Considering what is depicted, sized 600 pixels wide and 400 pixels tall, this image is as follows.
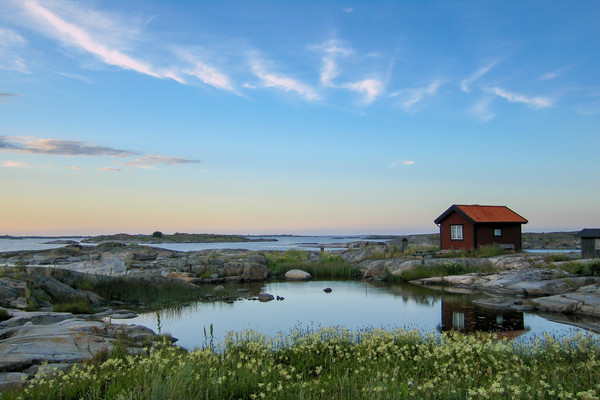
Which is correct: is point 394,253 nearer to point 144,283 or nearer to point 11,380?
point 144,283

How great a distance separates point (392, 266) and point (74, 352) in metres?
24.3

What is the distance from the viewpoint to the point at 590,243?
92.3 ft

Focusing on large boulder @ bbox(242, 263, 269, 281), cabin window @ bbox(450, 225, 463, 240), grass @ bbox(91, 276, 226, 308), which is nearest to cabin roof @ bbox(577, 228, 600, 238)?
cabin window @ bbox(450, 225, 463, 240)

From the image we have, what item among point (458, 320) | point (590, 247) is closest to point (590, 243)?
point (590, 247)

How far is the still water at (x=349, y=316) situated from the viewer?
13.8 metres

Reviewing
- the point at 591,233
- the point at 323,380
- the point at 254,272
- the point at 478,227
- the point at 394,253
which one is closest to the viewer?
the point at 323,380

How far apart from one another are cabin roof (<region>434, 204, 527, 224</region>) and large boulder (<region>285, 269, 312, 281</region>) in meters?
12.9

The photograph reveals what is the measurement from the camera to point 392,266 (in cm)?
3034

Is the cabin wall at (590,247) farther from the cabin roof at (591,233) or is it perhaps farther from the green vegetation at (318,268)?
the green vegetation at (318,268)

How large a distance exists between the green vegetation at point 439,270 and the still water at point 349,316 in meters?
4.49

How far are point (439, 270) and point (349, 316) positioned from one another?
13.1 meters

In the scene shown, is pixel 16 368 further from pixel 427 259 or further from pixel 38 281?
pixel 427 259

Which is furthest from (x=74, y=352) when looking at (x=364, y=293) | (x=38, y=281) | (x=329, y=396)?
(x=364, y=293)

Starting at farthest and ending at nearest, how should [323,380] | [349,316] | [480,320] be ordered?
1. [349,316]
2. [480,320]
3. [323,380]
